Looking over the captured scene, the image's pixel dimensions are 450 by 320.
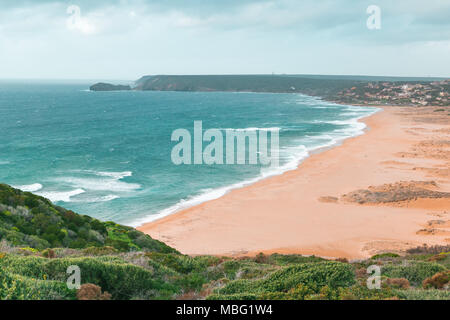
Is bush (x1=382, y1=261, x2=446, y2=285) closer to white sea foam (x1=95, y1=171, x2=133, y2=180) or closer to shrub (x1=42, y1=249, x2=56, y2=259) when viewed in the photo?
shrub (x1=42, y1=249, x2=56, y2=259)

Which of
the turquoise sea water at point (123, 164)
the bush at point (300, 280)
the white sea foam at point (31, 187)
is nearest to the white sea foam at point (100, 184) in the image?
the turquoise sea water at point (123, 164)

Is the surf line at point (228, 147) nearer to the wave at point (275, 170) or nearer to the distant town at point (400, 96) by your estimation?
the wave at point (275, 170)

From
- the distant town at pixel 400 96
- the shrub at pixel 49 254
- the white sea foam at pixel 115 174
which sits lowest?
the white sea foam at pixel 115 174

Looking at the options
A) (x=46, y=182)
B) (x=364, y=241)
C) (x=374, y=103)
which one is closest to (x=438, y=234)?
(x=364, y=241)

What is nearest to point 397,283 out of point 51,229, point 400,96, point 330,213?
point 51,229

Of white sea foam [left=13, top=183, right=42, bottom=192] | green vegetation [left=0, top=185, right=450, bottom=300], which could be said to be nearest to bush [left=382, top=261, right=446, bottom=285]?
green vegetation [left=0, top=185, right=450, bottom=300]
